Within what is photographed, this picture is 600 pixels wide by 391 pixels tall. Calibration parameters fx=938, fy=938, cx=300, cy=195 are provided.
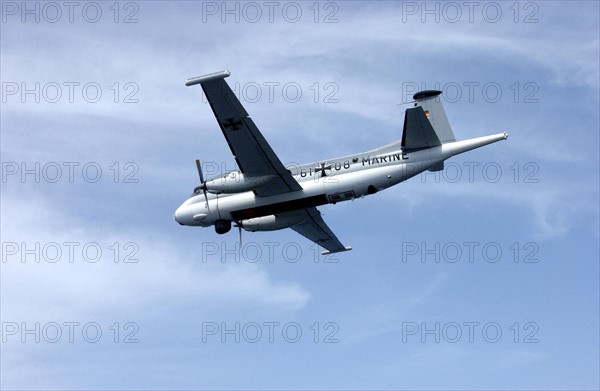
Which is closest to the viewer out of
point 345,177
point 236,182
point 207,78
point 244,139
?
point 207,78

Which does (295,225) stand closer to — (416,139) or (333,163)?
(333,163)

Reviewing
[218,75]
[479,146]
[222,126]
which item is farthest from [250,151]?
[479,146]

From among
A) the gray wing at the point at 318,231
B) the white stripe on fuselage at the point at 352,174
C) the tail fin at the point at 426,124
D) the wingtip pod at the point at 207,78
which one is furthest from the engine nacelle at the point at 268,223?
the wingtip pod at the point at 207,78

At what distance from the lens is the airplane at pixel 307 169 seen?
55500mm

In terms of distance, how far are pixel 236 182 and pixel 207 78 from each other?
8278 millimetres

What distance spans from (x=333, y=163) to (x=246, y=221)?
8429 millimetres

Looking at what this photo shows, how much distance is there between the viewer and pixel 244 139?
182ft

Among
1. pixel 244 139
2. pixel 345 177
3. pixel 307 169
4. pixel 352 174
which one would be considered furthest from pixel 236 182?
pixel 352 174

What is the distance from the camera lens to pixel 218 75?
5162cm

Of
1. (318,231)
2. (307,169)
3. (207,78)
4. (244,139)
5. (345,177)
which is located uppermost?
(207,78)

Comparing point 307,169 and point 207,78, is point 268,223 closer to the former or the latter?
point 307,169

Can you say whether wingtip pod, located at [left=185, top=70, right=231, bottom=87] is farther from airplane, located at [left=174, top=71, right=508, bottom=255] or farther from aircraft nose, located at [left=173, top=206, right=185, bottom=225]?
aircraft nose, located at [left=173, top=206, right=185, bottom=225]

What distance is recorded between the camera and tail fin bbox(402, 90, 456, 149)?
55.3 metres

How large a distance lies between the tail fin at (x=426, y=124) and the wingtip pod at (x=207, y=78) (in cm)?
1102
